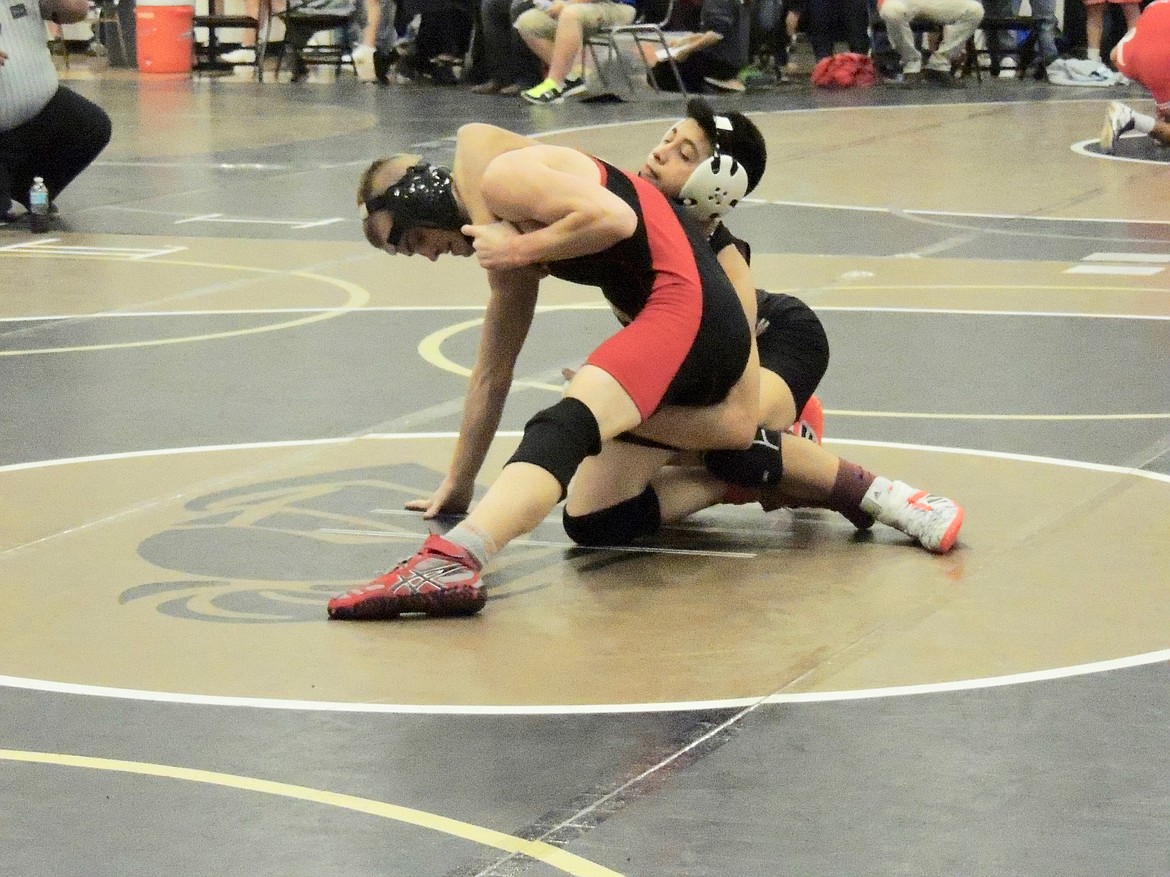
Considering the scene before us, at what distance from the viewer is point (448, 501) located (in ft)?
15.5

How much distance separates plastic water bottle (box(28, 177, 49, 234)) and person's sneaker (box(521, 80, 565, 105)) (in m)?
6.77

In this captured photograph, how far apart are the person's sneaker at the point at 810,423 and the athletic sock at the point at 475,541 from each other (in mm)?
1096

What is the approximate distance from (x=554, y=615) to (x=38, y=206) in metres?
7.10

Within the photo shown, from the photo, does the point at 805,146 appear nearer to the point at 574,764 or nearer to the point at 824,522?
the point at 824,522

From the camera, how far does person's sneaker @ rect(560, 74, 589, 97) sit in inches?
664

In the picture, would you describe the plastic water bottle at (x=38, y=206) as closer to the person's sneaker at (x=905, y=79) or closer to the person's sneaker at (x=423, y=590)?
the person's sneaker at (x=423, y=590)

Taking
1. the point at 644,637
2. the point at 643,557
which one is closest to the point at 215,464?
the point at 643,557

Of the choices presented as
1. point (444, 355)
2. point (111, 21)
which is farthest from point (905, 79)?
point (444, 355)

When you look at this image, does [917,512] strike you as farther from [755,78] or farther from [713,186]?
[755,78]

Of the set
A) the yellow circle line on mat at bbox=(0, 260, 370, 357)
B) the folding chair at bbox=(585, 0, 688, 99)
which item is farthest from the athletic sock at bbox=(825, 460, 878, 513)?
the folding chair at bbox=(585, 0, 688, 99)

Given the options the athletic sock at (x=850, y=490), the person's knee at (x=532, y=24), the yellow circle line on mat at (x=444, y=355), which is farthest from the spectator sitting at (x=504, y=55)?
the athletic sock at (x=850, y=490)

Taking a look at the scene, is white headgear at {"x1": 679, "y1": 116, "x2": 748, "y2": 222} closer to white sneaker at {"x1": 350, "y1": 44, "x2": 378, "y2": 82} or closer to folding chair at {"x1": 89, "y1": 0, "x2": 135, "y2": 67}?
white sneaker at {"x1": 350, "y1": 44, "x2": 378, "y2": 82}

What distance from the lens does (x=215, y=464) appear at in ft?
17.6

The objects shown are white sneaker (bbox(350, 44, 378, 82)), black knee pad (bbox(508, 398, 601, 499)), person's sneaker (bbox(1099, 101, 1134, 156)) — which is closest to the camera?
black knee pad (bbox(508, 398, 601, 499))
